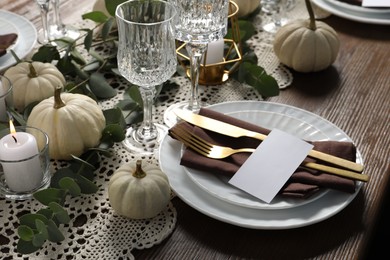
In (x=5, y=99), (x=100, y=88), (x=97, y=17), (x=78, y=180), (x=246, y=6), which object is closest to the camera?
(x=78, y=180)

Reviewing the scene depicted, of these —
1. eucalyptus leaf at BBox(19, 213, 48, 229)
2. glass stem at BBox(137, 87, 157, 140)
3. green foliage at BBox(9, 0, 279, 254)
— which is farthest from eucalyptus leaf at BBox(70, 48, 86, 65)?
eucalyptus leaf at BBox(19, 213, 48, 229)

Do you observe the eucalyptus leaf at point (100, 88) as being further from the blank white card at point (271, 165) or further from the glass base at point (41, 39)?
the blank white card at point (271, 165)

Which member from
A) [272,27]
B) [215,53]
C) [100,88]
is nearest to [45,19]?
[100,88]

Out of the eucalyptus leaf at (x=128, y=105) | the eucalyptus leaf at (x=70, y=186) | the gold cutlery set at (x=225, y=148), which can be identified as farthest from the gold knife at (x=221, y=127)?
the eucalyptus leaf at (x=70, y=186)

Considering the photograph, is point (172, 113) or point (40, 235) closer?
point (40, 235)

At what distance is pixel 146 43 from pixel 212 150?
19cm

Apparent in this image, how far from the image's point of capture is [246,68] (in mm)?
1203

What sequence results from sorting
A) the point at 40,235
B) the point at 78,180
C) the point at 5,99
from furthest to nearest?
the point at 5,99 < the point at 78,180 < the point at 40,235

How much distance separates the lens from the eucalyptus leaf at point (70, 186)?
882 mm

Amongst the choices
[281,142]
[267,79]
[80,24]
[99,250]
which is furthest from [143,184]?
[80,24]

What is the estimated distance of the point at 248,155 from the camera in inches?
38.2

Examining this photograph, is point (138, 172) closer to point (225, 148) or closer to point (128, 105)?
point (225, 148)

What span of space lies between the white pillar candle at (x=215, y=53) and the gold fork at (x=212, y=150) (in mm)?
262

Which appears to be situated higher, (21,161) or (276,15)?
(21,161)
